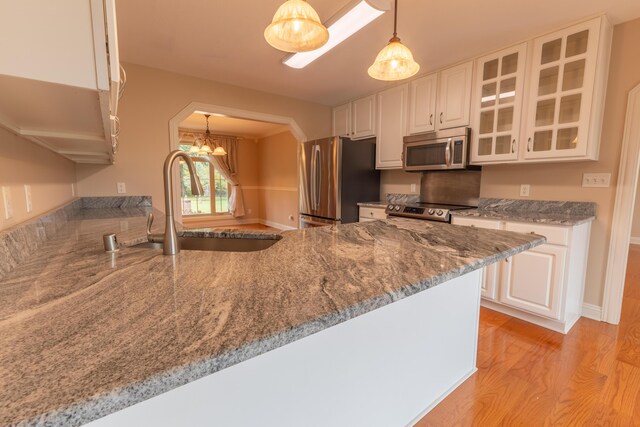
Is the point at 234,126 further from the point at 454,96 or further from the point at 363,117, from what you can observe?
the point at 454,96

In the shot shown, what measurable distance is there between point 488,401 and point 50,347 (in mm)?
1810

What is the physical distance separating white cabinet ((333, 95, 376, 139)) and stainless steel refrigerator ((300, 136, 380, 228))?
0.16m

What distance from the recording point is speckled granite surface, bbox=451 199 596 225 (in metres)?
2.08

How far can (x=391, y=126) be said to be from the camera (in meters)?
3.34

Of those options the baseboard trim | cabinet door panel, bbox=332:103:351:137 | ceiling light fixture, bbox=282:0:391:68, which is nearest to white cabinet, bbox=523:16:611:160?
the baseboard trim

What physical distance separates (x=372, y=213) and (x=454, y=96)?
1477 mm

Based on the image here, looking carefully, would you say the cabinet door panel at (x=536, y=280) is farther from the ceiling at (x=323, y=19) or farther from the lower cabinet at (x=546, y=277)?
the ceiling at (x=323, y=19)

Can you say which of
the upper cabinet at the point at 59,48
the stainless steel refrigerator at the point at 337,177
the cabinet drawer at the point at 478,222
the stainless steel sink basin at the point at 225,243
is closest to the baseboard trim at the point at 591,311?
the cabinet drawer at the point at 478,222

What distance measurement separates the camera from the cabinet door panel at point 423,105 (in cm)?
290

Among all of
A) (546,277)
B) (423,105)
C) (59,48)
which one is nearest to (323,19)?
(423,105)

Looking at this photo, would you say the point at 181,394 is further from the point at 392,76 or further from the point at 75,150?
the point at 75,150

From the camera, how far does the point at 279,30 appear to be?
4.48 feet

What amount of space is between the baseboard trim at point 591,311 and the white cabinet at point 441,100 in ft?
5.94

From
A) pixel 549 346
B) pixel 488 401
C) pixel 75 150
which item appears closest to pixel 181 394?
pixel 488 401
